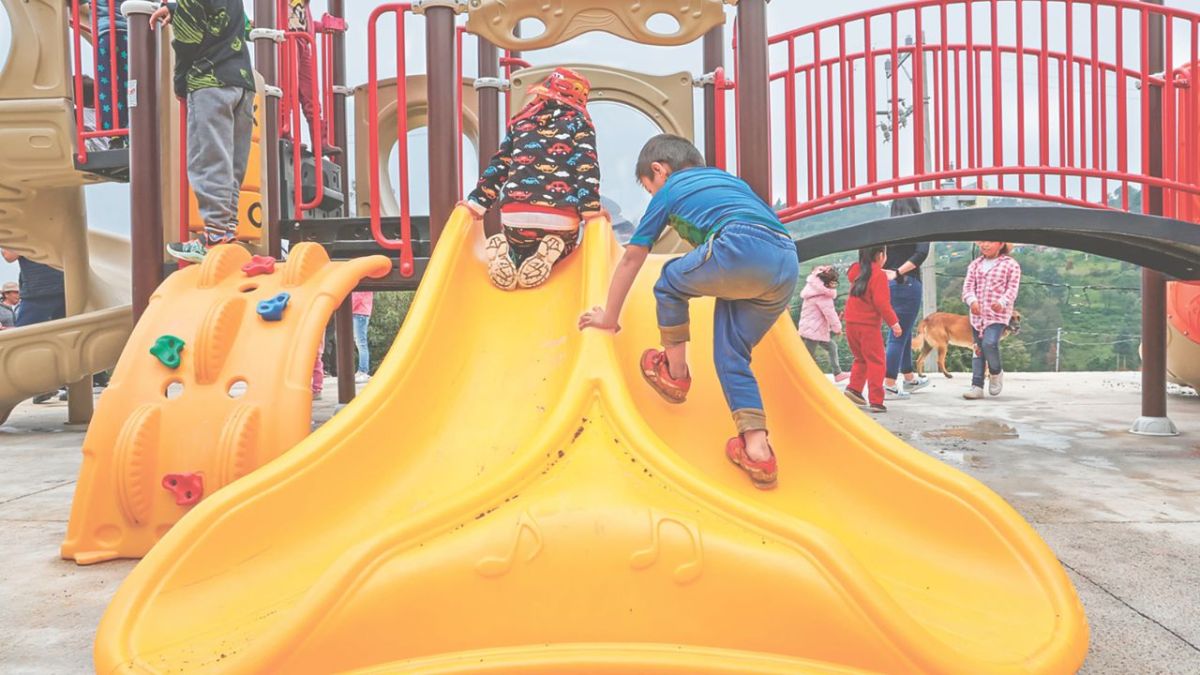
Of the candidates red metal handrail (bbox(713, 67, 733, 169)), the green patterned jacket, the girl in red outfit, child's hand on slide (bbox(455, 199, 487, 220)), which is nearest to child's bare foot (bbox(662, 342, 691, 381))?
child's hand on slide (bbox(455, 199, 487, 220))

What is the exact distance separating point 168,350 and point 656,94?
14.7ft

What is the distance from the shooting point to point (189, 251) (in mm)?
3678

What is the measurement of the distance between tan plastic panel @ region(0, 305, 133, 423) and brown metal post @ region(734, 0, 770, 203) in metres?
3.91

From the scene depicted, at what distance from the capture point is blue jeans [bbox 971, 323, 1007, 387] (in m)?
7.58

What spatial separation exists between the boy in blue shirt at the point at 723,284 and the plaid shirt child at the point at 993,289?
5848 millimetres

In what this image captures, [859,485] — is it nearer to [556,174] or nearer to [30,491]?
[556,174]

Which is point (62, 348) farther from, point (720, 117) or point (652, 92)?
point (652, 92)

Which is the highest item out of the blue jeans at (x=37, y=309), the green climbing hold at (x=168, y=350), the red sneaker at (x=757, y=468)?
the blue jeans at (x=37, y=309)

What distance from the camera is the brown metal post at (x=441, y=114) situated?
3.57 meters

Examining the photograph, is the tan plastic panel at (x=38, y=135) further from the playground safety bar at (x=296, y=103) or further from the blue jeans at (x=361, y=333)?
the blue jeans at (x=361, y=333)

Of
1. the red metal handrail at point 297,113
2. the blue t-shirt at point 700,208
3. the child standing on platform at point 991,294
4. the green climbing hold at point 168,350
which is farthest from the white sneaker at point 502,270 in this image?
the child standing on platform at point 991,294

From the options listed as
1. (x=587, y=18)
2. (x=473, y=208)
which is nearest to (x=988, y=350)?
(x=587, y=18)

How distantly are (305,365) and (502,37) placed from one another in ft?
6.80

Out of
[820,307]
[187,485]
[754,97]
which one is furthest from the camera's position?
[820,307]
